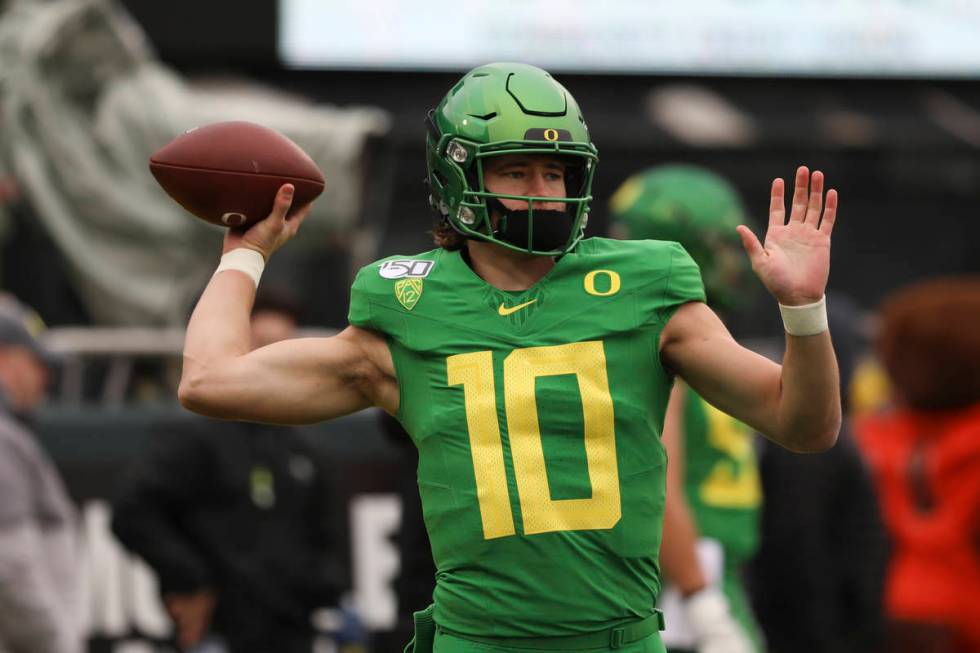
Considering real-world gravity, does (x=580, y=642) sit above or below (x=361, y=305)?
below

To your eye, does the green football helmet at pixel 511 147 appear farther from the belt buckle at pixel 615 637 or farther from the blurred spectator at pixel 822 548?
the blurred spectator at pixel 822 548

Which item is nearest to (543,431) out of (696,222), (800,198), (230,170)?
(800,198)

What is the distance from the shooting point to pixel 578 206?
119 inches

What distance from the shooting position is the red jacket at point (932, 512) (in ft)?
16.1

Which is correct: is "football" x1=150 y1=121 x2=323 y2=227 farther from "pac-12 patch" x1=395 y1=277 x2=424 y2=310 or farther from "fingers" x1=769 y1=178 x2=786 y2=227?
"fingers" x1=769 y1=178 x2=786 y2=227

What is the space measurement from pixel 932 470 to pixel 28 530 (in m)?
2.84

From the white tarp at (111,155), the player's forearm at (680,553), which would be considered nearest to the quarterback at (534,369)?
the player's forearm at (680,553)

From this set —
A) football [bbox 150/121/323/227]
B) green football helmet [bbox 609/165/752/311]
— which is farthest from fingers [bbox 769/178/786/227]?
green football helmet [bbox 609/165/752/311]

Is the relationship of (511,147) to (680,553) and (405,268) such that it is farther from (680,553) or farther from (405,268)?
(680,553)

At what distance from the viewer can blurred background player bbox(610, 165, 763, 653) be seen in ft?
13.0

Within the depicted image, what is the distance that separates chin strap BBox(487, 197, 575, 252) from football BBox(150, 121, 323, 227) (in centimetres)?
46

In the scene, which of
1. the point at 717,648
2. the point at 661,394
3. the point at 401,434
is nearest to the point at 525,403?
the point at 661,394

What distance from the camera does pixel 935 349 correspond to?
511cm

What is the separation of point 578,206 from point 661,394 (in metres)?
0.37
